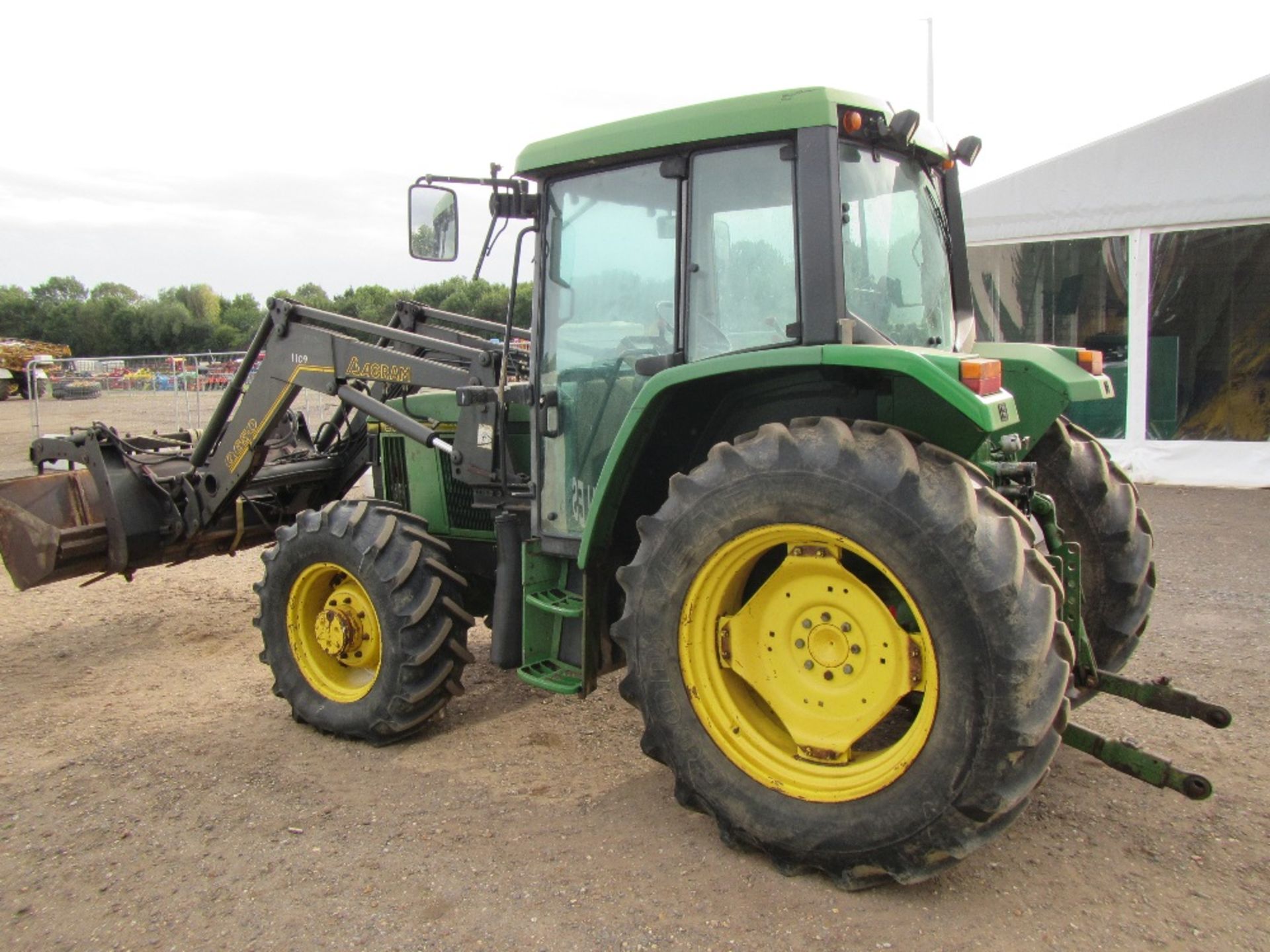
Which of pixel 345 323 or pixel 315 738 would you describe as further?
pixel 345 323

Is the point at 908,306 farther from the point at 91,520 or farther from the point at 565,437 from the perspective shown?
the point at 91,520

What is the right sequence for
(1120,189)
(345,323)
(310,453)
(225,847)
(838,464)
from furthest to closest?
(1120,189) < (310,453) < (345,323) < (225,847) < (838,464)

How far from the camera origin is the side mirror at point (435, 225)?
401 centimetres

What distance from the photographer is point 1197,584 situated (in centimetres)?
678

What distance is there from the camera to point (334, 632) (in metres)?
4.51

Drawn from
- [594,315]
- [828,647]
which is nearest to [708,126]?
[594,315]

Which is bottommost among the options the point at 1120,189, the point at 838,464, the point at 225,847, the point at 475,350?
the point at 225,847

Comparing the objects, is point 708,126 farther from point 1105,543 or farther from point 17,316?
point 17,316

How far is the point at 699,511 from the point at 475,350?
1787 millimetres

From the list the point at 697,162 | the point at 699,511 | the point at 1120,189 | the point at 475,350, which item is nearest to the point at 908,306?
the point at 697,162

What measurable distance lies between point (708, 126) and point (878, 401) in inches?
43.0

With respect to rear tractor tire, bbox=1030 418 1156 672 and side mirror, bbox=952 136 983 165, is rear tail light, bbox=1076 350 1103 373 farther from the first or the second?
side mirror, bbox=952 136 983 165

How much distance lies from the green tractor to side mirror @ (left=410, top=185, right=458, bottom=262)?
0.01m

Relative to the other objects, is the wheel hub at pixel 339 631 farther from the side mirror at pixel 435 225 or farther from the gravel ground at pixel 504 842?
the side mirror at pixel 435 225
